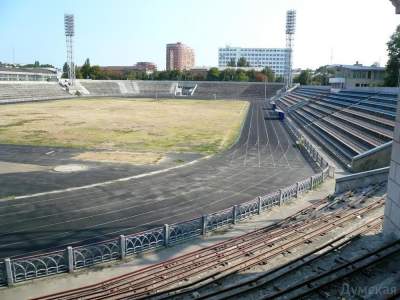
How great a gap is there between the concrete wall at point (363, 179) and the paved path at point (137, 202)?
4586mm

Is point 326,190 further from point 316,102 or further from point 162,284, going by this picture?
point 316,102

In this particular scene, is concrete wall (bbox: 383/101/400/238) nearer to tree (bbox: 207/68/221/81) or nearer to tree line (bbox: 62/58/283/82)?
tree line (bbox: 62/58/283/82)

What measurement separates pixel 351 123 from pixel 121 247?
116 feet

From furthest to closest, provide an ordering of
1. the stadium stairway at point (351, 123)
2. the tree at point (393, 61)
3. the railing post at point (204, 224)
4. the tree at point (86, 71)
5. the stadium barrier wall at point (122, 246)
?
1. the tree at point (86, 71)
2. the tree at point (393, 61)
3. the stadium stairway at point (351, 123)
4. the railing post at point (204, 224)
5. the stadium barrier wall at point (122, 246)

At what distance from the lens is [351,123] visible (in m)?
42.9

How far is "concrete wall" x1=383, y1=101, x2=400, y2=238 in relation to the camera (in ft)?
46.0

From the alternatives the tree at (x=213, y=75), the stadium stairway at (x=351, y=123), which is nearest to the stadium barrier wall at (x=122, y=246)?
the stadium stairway at (x=351, y=123)

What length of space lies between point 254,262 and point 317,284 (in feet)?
9.53

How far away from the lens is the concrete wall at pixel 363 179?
23.3m

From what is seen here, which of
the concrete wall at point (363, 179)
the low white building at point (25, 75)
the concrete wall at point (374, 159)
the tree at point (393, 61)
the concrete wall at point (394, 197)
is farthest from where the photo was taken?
the low white building at point (25, 75)

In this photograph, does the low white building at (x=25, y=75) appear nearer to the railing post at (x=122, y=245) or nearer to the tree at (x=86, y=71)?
the tree at (x=86, y=71)

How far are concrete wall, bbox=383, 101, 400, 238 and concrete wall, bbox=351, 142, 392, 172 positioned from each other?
519 inches

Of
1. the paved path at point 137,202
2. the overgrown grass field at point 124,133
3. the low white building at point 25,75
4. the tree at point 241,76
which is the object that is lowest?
the paved path at point 137,202

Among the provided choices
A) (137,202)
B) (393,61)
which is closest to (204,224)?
(137,202)
